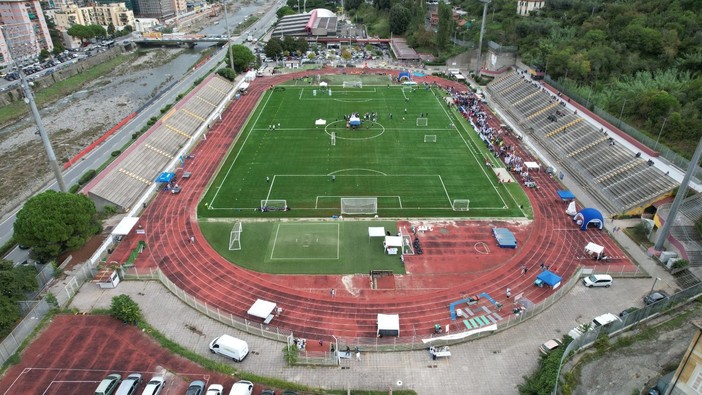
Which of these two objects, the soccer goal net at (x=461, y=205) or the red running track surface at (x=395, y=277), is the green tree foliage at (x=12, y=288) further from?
the soccer goal net at (x=461, y=205)

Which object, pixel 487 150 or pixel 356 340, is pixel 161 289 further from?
pixel 487 150

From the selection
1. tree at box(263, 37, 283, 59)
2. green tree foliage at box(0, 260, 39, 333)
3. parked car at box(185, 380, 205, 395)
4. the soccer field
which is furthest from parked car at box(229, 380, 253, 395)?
tree at box(263, 37, 283, 59)

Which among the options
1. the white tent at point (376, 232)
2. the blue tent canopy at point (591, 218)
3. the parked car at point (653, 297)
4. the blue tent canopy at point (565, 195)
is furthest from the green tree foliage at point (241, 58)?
the parked car at point (653, 297)

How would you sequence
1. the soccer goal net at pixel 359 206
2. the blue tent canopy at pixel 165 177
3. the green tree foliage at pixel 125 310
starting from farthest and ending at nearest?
1. the blue tent canopy at pixel 165 177
2. the soccer goal net at pixel 359 206
3. the green tree foliage at pixel 125 310

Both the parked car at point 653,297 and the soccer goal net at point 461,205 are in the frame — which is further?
the soccer goal net at point 461,205

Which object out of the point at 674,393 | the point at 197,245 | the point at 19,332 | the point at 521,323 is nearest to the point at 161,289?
the point at 197,245
